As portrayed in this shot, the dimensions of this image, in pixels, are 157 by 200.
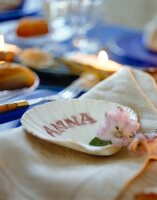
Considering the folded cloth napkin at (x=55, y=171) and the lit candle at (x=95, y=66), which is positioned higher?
the folded cloth napkin at (x=55, y=171)

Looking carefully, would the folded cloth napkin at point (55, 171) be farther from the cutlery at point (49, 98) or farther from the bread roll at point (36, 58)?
the bread roll at point (36, 58)

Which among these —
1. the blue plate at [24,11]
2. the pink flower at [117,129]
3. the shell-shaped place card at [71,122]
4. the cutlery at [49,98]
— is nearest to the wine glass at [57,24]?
the blue plate at [24,11]

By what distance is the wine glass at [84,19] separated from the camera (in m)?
1.07

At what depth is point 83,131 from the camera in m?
0.54

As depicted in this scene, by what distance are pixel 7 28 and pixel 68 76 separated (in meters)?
0.41

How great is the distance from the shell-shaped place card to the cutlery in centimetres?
7

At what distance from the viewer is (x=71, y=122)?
55cm

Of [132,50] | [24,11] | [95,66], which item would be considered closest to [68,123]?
[95,66]

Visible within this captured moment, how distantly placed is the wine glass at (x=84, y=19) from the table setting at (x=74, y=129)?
0.72ft

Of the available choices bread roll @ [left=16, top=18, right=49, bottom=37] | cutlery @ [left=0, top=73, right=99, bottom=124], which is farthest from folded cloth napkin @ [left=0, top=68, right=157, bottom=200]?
bread roll @ [left=16, top=18, right=49, bottom=37]

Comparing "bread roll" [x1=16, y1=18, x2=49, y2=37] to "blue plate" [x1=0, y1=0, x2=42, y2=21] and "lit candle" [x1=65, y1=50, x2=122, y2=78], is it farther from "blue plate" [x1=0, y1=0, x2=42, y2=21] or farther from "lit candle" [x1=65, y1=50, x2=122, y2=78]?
"lit candle" [x1=65, y1=50, x2=122, y2=78]

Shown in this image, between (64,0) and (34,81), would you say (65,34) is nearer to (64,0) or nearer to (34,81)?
(64,0)

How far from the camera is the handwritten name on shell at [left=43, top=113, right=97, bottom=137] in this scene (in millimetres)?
529

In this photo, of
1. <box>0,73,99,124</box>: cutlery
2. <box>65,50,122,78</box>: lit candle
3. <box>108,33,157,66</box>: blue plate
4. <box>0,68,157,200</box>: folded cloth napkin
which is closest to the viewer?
<box>0,68,157,200</box>: folded cloth napkin
